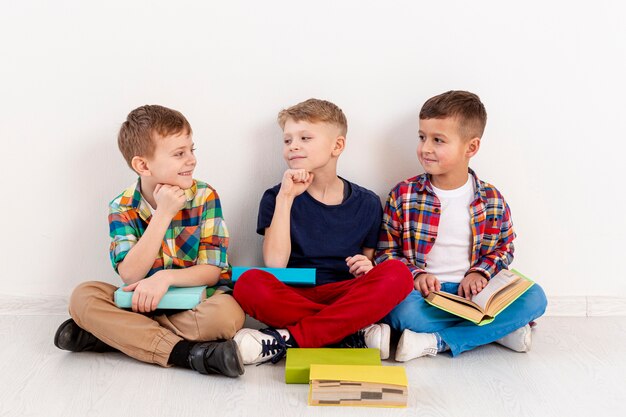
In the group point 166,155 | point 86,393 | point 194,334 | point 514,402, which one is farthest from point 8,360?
point 514,402

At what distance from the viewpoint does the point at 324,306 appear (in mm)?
1762

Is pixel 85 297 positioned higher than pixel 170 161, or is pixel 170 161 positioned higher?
pixel 170 161

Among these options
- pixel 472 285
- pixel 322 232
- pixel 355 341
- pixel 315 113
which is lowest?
pixel 355 341

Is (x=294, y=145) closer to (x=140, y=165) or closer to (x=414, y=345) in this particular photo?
(x=140, y=165)

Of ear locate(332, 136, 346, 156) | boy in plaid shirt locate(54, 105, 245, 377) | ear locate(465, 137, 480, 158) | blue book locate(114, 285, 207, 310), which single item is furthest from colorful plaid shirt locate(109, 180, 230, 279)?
ear locate(465, 137, 480, 158)

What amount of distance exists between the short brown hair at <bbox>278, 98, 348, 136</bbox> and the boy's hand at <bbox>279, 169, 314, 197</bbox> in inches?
5.7

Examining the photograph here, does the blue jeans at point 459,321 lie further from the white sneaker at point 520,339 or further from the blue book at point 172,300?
the blue book at point 172,300

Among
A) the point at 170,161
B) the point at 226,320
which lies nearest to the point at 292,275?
the point at 226,320

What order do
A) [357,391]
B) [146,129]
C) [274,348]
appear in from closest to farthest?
[357,391] → [274,348] → [146,129]

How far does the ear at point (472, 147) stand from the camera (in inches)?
75.0

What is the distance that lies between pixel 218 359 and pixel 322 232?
20.7 inches

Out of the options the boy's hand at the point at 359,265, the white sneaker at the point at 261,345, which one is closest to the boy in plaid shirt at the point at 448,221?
the boy's hand at the point at 359,265

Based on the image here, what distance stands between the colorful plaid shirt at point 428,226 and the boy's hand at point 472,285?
3cm

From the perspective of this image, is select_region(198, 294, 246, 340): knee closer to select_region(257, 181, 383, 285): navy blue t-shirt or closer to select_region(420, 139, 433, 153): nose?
select_region(257, 181, 383, 285): navy blue t-shirt
